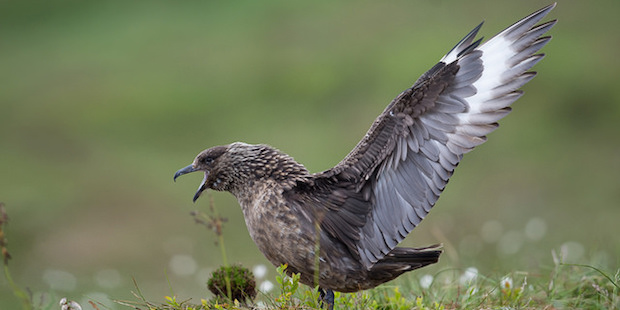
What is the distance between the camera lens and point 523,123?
10570mm

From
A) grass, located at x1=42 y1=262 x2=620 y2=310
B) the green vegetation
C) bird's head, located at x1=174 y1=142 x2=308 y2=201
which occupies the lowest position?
grass, located at x1=42 y1=262 x2=620 y2=310

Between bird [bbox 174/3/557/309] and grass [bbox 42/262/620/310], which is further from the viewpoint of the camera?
grass [bbox 42/262/620/310]

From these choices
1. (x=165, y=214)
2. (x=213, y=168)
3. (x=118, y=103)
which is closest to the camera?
(x=213, y=168)

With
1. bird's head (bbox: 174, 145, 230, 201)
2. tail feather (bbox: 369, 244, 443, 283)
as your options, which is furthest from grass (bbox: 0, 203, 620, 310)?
bird's head (bbox: 174, 145, 230, 201)

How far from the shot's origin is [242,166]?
4.10 meters

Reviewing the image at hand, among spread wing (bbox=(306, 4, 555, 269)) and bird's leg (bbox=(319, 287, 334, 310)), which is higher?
spread wing (bbox=(306, 4, 555, 269))

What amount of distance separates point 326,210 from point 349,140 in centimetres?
634

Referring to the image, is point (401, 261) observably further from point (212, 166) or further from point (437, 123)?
point (212, 166)

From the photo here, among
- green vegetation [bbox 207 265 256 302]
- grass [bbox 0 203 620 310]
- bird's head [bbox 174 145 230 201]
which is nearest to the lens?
grass [bbox 0 203 620 310]

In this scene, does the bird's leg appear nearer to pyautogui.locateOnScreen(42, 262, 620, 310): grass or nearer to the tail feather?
pyautogui.locateOnScreen(42, 262, 620, 310): grass

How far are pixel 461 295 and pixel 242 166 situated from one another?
1.63 metres

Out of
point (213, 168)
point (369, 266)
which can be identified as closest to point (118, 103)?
point (213, 168)

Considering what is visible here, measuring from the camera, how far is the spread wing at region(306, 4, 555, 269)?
141 inches

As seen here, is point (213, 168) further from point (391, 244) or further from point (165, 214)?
point (165, 214)
